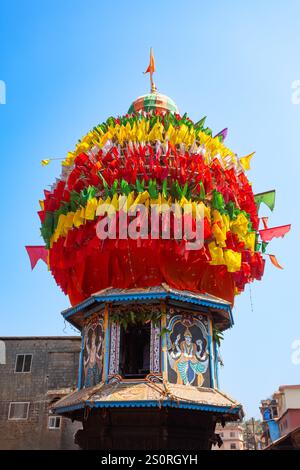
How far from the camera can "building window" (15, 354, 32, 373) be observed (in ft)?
89.1

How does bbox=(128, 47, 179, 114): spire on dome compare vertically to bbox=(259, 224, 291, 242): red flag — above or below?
above

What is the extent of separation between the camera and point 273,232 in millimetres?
19734

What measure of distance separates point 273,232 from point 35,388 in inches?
642

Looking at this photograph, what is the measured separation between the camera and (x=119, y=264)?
1636cm

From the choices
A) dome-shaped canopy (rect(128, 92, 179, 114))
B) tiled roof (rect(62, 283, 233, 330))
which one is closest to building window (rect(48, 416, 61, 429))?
tiled roof (rect(62, 283, 233, 330))

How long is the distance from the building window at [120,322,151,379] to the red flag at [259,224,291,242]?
6331mm

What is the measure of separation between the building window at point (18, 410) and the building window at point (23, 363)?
1.85 m

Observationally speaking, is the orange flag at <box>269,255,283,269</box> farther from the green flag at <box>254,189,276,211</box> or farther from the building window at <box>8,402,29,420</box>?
the building window at <box>8,402,29,420</box>

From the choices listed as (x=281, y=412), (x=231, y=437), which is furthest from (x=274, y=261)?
(x=231, y=437)

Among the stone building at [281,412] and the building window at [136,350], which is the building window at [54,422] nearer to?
the building window at [136,350]

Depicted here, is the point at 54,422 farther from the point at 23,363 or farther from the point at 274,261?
the point at 274,261

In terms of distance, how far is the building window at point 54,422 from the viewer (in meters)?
25.6

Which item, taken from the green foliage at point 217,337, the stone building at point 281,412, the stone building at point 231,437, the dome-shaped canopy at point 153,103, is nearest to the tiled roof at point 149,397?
the green foliage at point 217,337
